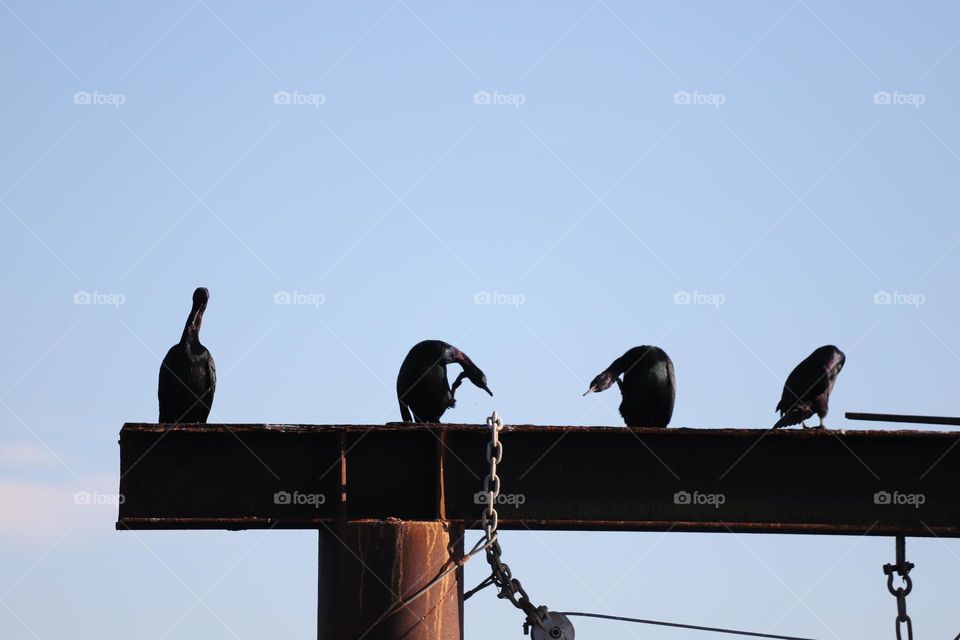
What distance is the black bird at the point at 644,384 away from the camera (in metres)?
13.3

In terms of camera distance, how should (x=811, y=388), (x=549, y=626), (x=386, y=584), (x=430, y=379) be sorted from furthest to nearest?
(x=811, y=388)
(x=430, y=379)
(x=549, y=626)
(x=386, y=584)

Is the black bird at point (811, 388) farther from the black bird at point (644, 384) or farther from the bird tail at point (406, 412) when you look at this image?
the bird tail at point (406, 412)

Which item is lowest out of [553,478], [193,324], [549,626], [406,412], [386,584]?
[549,626]

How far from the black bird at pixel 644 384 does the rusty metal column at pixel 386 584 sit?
2954mm

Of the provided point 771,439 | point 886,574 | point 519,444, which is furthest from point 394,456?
point 886,574

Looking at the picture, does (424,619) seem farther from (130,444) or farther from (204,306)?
(204,306)

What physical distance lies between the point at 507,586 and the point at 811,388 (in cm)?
385

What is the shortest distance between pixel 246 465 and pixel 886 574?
4368mm

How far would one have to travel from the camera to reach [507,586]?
10.8 m

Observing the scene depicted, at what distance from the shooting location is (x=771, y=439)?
458 inches

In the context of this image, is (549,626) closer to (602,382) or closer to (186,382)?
(602,382)

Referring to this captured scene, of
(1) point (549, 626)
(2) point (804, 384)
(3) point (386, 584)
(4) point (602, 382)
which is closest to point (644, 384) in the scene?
(4) point (602, 382)

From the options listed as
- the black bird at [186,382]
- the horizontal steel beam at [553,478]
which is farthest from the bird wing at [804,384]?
the black bird at [186,382]

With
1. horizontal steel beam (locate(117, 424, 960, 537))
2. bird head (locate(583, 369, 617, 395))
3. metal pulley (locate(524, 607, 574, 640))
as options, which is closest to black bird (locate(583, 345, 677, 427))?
bird head (locate(583, 369, 617, 395))
